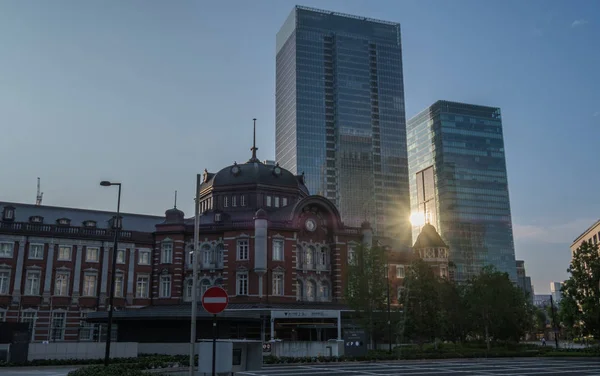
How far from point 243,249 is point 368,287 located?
52.3 feet

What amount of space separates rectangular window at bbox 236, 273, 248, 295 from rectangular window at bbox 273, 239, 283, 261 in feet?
12.4

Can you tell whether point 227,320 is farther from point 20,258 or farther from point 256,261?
point 20,258

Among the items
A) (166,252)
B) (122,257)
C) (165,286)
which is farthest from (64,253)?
(165,286)

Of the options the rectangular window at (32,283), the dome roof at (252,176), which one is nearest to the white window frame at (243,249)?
the dome roof at (252,176)

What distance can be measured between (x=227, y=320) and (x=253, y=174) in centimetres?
2024

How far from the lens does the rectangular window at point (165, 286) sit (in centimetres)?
6278

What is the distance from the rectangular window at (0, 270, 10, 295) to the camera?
57312 millimetres

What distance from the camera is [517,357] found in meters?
50.0

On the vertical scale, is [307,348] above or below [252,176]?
below

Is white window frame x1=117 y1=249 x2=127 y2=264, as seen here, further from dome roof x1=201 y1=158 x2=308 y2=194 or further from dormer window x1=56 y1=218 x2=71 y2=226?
dome roof x1=201 y1=158 x2=308 y2=194

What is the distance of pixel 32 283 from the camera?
58.6 meters

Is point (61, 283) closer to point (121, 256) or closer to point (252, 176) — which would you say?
point (121, 256)

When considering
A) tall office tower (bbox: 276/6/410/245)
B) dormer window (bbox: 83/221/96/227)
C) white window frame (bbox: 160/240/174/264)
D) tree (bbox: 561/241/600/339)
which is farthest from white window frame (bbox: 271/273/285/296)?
tall office tower (bbox: 276/6/410/245)

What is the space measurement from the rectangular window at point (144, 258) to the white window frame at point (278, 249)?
594 inches
